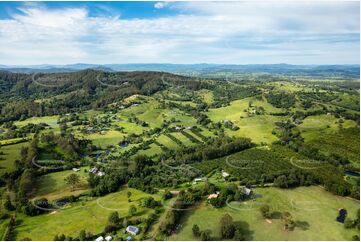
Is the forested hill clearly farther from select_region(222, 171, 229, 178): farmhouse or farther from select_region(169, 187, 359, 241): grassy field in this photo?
select_region(169, 187, 359, 241): grassy field

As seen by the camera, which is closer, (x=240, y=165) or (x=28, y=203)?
(x=28, y=203)

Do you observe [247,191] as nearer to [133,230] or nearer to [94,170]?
[133,230]

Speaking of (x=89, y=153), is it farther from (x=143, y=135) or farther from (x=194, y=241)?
(x=194, y=241)

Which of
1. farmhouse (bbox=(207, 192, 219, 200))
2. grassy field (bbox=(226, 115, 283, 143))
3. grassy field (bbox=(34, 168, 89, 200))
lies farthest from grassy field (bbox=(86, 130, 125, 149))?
farmhouse (bbox=(207, 192, 219, 200))

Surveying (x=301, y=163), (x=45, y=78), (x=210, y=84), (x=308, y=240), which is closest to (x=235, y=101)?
(x=210, y=84)

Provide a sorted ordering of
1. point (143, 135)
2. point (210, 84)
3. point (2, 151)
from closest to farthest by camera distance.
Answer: point (2, 151), point (143, 135), point (210, 84)

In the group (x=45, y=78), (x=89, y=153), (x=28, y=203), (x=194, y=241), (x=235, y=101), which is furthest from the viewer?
(x=45, y=78)
